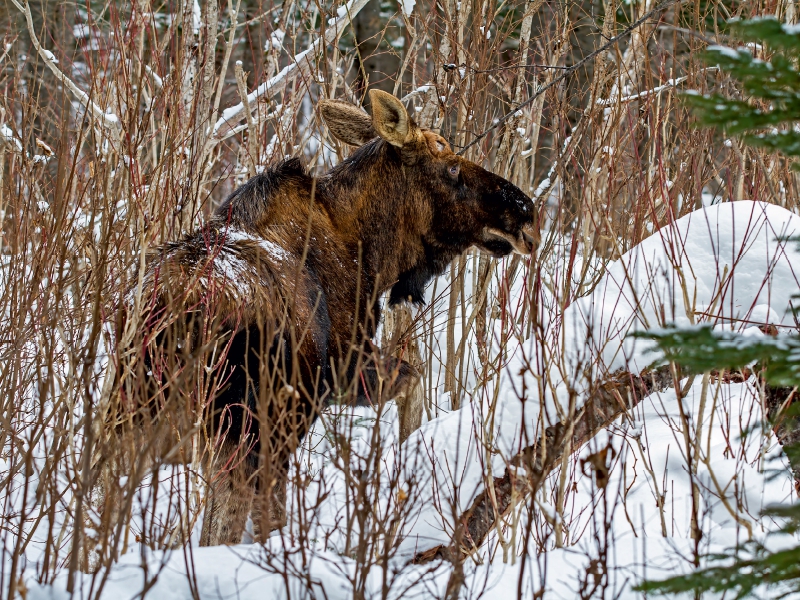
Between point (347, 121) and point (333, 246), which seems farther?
point (347, 121)

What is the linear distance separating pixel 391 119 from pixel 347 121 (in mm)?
611

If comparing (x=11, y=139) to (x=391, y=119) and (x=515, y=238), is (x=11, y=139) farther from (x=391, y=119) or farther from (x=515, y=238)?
(x=515, y=238)

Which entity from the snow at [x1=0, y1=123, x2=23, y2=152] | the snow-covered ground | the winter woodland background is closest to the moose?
the winter woodland background

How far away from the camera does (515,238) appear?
190 inches

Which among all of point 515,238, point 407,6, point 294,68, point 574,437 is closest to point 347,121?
point 294,68

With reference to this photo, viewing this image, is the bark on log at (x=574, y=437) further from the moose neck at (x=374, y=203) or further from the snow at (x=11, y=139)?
the snow at (x=11, y=139)

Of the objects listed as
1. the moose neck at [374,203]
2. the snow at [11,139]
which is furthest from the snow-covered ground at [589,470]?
A: the snow at [11,139]

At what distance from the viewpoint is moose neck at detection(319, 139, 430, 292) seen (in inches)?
189

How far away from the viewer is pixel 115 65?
493cm

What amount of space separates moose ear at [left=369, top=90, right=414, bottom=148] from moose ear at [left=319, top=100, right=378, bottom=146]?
0.49 meters

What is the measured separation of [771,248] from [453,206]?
1.73 meters

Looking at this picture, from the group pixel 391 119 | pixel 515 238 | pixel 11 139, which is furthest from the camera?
pixel 11 139

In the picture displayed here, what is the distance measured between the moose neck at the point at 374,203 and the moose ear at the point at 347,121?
30 centimetres

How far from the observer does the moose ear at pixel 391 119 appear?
4.45m
